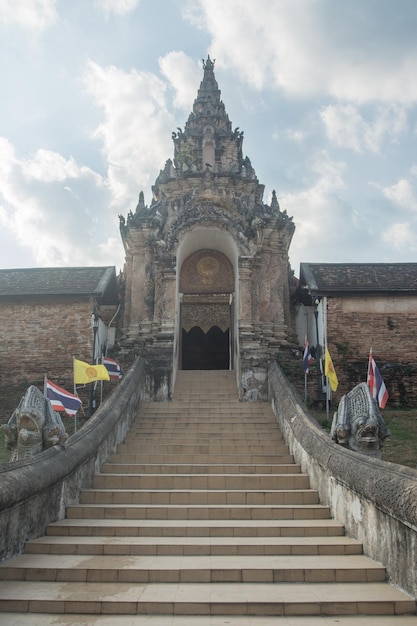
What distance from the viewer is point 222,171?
21.0 m

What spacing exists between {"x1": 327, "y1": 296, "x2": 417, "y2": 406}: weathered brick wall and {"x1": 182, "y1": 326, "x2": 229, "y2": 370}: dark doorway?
8653 millimetres

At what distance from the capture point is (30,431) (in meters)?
7.51

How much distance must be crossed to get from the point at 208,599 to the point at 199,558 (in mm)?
1057

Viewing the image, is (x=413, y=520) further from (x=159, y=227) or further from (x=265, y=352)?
(x=159, y=227)

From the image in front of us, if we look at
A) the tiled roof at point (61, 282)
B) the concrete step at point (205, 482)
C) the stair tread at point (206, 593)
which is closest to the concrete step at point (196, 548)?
the stair tread at point (206, 593)

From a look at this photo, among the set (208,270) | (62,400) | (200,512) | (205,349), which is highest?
(208,270)

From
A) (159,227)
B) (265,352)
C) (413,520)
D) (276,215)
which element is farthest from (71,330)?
(413,520)

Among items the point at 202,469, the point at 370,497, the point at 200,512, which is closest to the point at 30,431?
the point at 200,512

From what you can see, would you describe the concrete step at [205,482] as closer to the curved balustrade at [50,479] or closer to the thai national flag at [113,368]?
the curved balustrade at [50,479]

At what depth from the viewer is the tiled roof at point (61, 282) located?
16906 mm

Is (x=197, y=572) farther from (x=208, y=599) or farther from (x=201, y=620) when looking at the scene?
(x=201, y=620)

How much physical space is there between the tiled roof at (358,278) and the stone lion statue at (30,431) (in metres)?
10.9

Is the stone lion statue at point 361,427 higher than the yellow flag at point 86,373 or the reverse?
the reverse

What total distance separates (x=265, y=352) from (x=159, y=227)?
604cm
